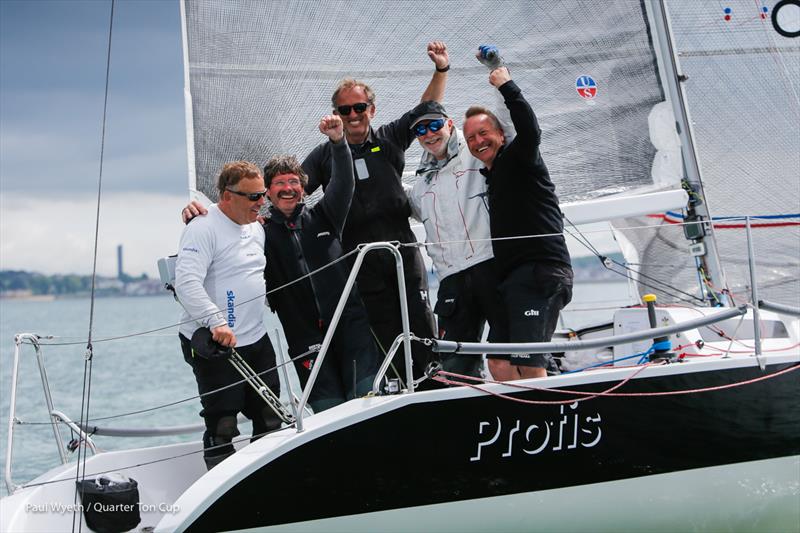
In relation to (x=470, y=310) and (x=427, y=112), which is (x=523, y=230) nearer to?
(x=470, y=310)

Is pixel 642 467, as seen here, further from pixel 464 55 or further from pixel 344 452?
pixel 464 55

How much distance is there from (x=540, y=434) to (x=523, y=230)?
0.73 m

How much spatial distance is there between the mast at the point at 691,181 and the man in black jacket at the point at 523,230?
1.47 m

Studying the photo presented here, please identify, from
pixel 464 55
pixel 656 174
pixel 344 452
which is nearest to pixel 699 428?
pixel 344 452

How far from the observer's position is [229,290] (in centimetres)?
321

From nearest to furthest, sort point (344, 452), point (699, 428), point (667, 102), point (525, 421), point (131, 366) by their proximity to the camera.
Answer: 1. point (344, 452)
2. point (525, 421)
3. point (699, 428)
4. point (667, 102)
5. point (131, 366)

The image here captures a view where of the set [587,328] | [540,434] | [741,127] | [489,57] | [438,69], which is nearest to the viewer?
[540,434]

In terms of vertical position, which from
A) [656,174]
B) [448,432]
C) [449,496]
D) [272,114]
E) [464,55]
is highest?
[464,55]

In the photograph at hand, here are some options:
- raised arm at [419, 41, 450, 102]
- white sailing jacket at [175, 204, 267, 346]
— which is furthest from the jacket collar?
raised arm at [419, 41, 450, 102]

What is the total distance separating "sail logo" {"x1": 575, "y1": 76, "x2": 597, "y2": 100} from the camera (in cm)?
482

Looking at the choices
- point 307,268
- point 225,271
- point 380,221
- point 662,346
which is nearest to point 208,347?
point 225,271

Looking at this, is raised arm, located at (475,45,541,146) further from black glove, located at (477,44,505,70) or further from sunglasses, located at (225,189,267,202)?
sunglasses, located at (225,189,267,202)

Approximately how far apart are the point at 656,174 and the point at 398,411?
238 cm

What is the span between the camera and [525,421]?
3.12 metres
